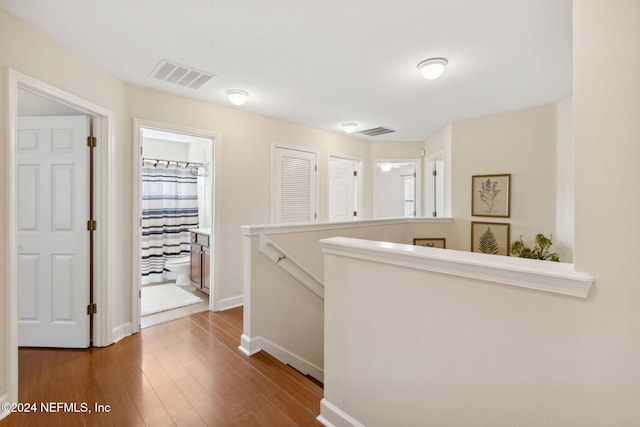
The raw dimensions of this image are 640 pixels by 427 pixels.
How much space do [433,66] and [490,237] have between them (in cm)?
258

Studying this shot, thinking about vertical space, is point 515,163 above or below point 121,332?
above

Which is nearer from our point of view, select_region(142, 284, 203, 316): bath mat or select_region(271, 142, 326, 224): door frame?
select_region(142, 284, 203, 316): bath mat

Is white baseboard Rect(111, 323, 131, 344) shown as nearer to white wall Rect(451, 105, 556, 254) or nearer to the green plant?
white wall Rect(451, 105, 556, 254)

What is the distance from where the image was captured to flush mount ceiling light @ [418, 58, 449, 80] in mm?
2295

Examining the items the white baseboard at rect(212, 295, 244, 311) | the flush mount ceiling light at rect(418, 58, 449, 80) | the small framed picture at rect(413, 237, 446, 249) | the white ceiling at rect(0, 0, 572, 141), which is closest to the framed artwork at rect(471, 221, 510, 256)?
the small framed picture at rect(413, 237, 446, 249)

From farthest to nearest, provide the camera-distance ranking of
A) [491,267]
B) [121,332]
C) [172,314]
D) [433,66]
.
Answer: [172,314], [121,332], [433,66], [491,267]

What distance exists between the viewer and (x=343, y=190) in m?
5.56

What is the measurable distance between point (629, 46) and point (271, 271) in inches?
98.0

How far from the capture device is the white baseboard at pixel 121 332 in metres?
2.65

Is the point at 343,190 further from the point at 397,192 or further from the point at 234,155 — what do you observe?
the point at 234,155

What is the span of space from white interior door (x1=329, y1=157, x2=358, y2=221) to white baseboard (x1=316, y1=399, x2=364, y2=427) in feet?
12.4

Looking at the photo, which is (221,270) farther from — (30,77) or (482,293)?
(482,293)

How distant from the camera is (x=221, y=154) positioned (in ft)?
11.3

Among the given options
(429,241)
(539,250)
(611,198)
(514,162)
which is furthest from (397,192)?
(611,198)
